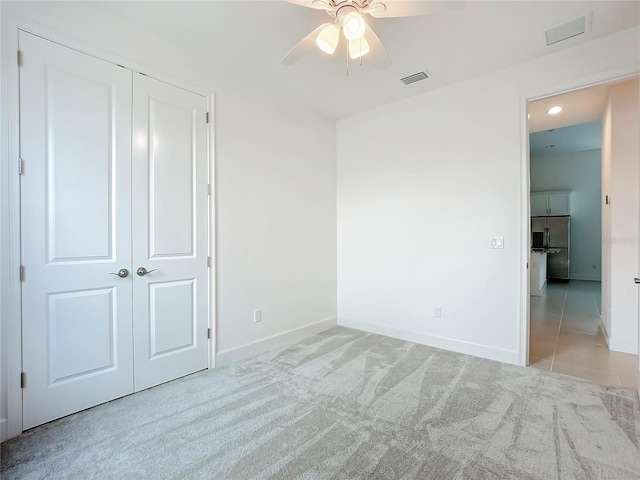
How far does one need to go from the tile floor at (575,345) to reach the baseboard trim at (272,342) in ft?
7.29

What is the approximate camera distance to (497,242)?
2.93m

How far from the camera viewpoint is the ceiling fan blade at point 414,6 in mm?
1555

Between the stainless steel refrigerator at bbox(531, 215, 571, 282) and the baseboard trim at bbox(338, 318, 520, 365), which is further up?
the stainless steel refrigerator at bbox(531, 215, 571, 282)

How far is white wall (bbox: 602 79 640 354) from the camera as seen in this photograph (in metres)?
3.17

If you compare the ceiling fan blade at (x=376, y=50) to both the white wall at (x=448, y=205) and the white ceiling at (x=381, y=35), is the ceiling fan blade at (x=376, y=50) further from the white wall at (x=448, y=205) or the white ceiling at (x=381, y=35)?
the white wall at (x=448, y=205)

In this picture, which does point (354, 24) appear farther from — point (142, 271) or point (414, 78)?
point (142, 271)

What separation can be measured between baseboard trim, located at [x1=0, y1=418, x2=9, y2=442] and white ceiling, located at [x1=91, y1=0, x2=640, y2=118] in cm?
273

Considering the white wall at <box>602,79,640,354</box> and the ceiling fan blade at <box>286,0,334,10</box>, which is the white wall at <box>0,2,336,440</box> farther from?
the white wall at <box>602,79,640,354</box>

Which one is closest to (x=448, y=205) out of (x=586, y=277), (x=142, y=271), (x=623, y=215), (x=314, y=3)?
(x=623, y=215)

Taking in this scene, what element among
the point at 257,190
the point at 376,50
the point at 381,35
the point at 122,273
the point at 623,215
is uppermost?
the point at 381,35

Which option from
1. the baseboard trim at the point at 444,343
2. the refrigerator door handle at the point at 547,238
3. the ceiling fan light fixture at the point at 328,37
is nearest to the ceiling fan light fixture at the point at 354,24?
the ceiling fan light fixture at the point at 328,37

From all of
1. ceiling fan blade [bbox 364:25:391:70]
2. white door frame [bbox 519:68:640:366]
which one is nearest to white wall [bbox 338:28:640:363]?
white door frame [bbox 519:68:640:366]

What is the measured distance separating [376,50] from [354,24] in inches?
10.9

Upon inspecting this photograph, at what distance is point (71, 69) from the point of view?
203 cm
